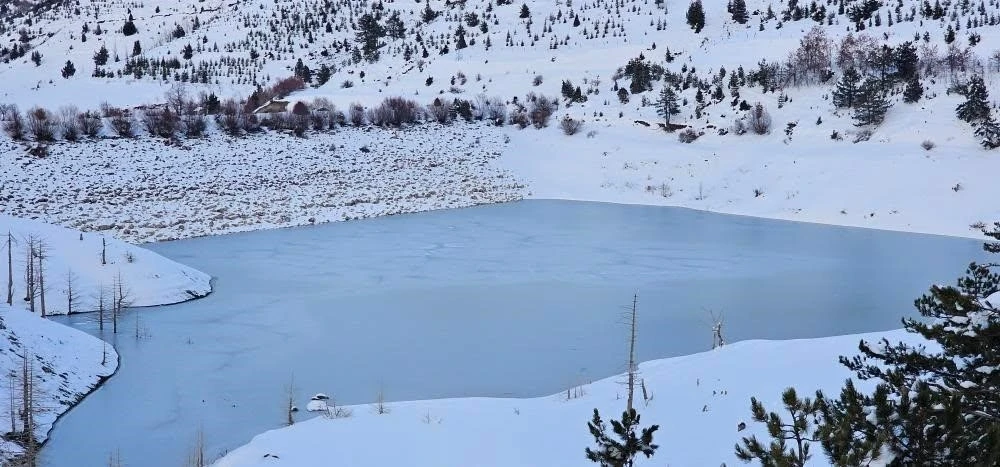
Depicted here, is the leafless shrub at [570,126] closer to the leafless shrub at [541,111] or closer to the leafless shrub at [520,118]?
the leafless shrub at [541,111]

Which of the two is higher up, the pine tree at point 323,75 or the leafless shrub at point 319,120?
the pine tree at point 323,75

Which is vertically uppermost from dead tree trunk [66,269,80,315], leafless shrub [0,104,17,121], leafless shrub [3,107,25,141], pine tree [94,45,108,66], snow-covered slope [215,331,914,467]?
pine tree [94,45,108,66]

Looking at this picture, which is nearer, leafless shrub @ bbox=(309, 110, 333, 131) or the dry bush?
leafless shrub @ bbox=(309, 110, 333, 131)

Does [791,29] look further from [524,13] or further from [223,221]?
[223,221]

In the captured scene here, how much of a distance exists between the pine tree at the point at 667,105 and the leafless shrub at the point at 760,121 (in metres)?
4.07

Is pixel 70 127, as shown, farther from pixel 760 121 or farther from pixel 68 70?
pixel 760 121

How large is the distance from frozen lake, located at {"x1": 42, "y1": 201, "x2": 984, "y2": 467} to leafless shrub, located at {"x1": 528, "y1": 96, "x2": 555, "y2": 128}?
14489 mm

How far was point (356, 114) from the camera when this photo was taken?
40.9 meters

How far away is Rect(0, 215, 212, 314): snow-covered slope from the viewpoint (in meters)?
16.8

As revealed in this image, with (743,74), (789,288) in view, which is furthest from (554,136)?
(789,288)

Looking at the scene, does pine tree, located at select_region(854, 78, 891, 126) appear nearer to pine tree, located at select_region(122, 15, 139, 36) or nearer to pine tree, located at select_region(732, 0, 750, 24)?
pine tree, located at select_region(732, 0, 750, 24)

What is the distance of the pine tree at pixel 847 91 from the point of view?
3278cm

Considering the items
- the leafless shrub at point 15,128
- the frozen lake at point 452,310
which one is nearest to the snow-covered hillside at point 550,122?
the leafless shrub at point 15,128

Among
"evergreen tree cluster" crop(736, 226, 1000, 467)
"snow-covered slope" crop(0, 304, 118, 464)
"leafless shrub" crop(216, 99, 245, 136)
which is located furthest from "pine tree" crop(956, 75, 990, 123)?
"leafless shrub" crop(216, 99, 245, 136)
